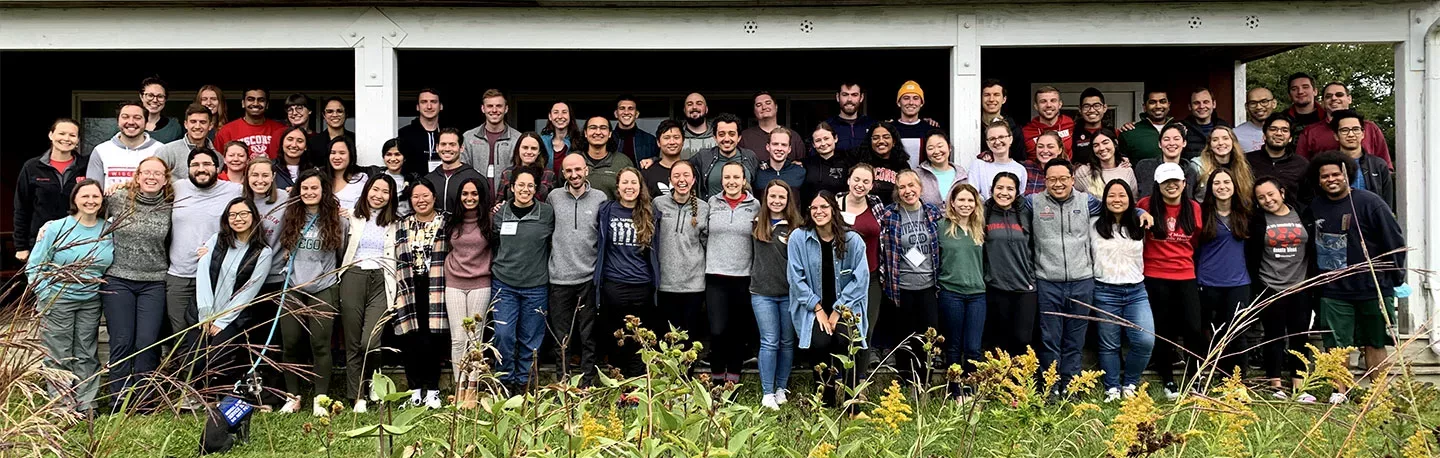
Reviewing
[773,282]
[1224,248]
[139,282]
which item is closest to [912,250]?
[773,282]

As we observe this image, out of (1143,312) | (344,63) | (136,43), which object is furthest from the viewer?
(344,63)

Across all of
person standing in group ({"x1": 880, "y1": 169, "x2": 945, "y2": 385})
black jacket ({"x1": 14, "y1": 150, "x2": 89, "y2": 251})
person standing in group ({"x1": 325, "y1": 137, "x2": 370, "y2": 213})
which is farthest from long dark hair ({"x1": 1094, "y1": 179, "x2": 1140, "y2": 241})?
black jacket ({"x1": 14, "y1": 150, "x2": 89, "y2": 251})

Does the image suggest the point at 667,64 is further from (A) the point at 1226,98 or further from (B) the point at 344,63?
(A) the point at 1226,98

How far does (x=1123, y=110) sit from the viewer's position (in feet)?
33.4

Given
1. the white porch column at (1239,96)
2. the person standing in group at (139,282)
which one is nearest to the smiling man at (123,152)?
the person standing in group at (139,282)

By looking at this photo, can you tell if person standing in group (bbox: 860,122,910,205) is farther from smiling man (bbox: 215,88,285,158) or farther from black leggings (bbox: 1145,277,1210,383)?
smiling man (bbox: 215,88,285,158)

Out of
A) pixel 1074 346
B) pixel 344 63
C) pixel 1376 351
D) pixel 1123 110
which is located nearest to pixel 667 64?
pixel 344 63

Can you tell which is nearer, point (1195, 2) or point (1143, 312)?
point (1143, 312)

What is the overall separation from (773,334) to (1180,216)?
2.30 meters

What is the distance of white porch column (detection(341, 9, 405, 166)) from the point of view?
6961mm

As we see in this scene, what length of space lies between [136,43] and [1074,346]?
18.7ft

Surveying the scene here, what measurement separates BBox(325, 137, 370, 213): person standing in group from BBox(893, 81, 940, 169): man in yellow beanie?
10.4ft

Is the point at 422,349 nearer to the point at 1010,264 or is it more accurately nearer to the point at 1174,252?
the point at 1010,264

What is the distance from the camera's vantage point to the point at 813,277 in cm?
618
